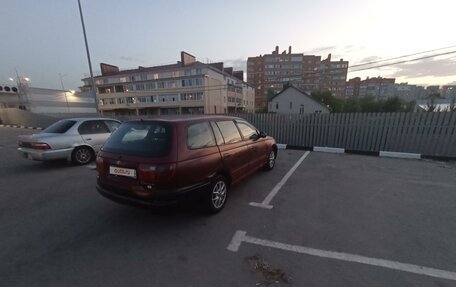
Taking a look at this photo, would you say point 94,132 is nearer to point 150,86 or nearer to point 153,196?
point 153,196

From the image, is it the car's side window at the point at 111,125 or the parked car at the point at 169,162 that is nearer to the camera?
the parked car at the point at 169,162

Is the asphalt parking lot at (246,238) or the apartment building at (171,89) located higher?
the apartment building at (171,89)

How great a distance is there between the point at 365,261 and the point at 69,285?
3141 mm

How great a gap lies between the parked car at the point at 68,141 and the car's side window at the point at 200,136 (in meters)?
4.82

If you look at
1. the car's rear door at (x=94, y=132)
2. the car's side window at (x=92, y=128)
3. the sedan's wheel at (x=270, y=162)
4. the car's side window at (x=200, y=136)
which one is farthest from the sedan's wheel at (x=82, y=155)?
the sedan's wheel at (x=270, y=162)

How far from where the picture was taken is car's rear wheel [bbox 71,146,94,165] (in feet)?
19.4

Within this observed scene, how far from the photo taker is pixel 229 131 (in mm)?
3762

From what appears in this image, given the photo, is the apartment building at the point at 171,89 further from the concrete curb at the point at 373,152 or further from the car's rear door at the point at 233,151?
the car's rear door at the point at 233,151

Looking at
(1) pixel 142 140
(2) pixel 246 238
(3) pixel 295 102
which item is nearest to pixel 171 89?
(3) pixel 295 102

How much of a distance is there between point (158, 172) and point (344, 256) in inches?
96.8

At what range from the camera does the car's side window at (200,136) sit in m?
2.88

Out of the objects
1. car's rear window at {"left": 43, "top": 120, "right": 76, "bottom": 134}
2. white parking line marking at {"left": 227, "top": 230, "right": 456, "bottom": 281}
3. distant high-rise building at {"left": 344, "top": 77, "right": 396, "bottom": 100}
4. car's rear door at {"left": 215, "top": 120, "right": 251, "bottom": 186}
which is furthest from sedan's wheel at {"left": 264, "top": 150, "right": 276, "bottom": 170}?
distant high-rise building at {"left": 344, "top": 77, "right": 396, "bottom": 100}

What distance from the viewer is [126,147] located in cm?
288

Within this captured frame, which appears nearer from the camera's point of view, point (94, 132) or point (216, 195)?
point (216, 195)
